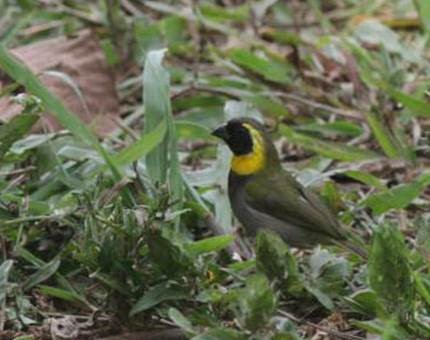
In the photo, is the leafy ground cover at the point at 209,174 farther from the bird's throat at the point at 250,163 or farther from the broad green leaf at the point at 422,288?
the bird's throat at the point at 250,163

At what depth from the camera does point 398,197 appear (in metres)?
4.72

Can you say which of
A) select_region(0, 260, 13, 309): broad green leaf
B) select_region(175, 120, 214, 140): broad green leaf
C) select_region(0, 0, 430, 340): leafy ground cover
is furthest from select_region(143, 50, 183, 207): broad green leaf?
select_region(0, 260, 13, 309): broad green leaf

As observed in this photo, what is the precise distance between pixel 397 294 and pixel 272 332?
1.18ft

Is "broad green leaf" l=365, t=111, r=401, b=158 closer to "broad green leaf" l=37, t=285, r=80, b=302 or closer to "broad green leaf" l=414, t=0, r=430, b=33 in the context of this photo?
"broad green leaf" l=414, t=0, r=430, b=33

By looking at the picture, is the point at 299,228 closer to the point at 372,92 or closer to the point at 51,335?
the point at 51,335

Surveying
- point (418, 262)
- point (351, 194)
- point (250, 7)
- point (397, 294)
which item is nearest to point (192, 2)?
point (250, 7)

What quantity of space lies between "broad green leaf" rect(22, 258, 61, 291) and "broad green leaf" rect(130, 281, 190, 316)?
15.4 inches

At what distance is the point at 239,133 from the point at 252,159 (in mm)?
116

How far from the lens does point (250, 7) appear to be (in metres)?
7.02

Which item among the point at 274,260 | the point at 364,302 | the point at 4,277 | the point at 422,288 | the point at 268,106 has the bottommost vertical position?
the point at 268,106

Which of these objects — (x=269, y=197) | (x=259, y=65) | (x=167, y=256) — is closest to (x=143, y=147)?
(x=269, y=197)

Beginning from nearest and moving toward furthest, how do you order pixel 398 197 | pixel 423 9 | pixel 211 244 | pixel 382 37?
pixel 211 244, pixel 398 197, pixel 423 9, pixel 382 37

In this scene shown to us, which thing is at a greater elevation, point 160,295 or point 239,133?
point 160,295

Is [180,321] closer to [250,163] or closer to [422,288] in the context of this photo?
[422,288]
